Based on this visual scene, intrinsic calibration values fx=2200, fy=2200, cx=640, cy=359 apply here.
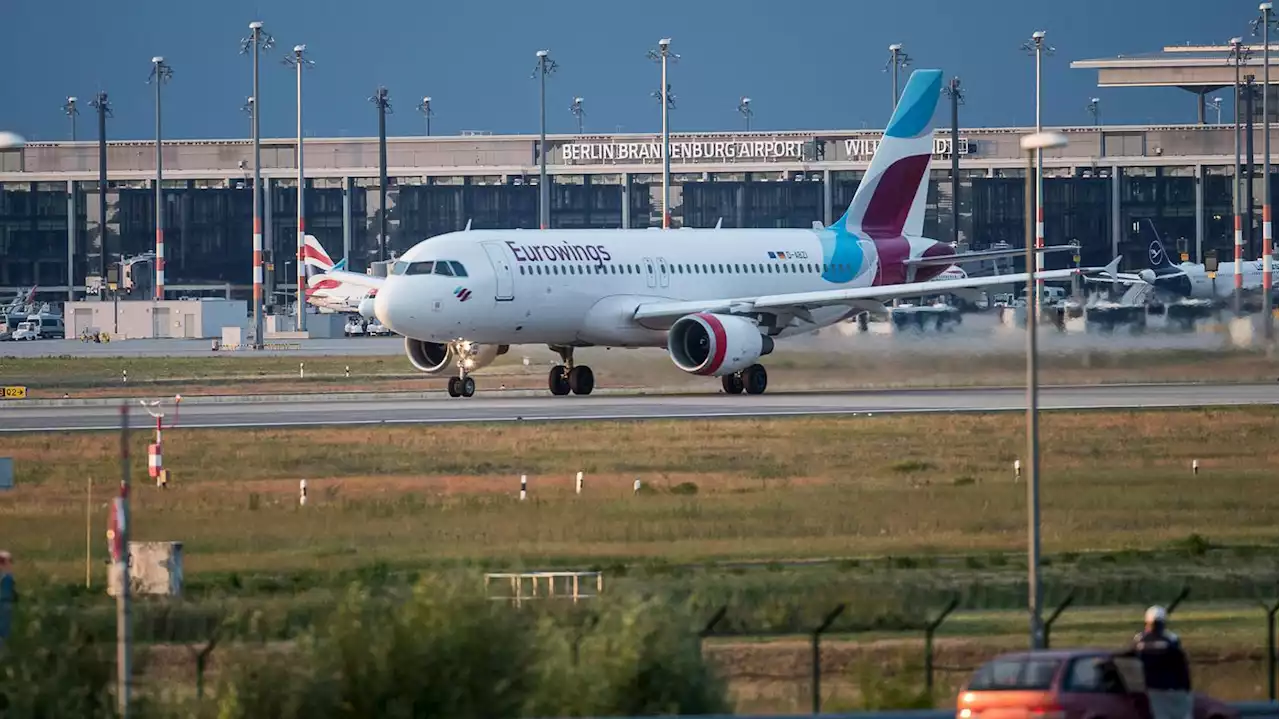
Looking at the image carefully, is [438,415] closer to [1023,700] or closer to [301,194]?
[1023,700]

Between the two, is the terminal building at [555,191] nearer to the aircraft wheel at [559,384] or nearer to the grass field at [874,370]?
the grass field at [874,370]

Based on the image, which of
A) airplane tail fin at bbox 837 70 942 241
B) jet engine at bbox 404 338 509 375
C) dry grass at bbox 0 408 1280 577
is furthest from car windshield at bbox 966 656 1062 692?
airplane tail fin at bbox 837 70 942 241

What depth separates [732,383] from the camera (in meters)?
55.3

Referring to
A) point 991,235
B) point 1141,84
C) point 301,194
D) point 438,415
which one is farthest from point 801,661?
point 1141,84

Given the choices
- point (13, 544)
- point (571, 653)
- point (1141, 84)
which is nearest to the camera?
point (571, 653)

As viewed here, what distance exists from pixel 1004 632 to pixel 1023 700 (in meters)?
7.72

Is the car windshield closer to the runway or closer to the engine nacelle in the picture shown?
the runway

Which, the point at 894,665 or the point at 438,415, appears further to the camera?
the point at 438,415

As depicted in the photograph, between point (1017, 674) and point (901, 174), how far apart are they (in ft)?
149

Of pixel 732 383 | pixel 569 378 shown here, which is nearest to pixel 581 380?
pixel 569 378

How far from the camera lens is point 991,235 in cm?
14662

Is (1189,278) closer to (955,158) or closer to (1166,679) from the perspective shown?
(955,158)

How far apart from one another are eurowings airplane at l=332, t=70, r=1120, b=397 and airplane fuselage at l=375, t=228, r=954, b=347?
0.04 m

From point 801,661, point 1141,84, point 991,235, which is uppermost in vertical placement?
point 1141,84
